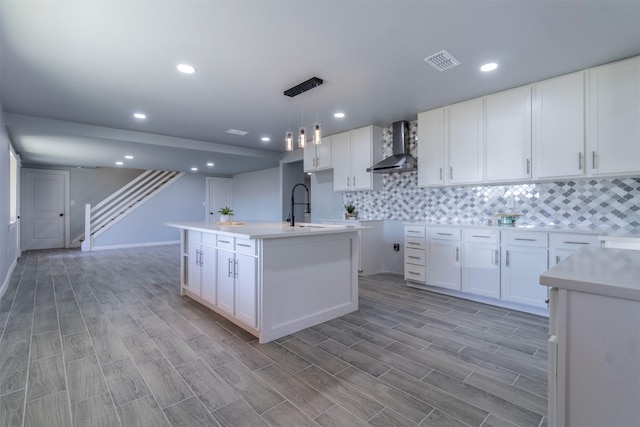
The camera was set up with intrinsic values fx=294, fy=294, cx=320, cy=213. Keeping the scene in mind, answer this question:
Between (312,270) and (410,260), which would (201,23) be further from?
(410,260)

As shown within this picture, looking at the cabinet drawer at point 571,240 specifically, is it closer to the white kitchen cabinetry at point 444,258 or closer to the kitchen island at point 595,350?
the white kitchen cabinetry at point 444,258

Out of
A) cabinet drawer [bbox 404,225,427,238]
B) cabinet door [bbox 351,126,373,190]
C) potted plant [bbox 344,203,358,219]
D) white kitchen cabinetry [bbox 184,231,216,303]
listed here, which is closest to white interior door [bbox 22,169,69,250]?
white kitchen cabinetry [bbox 184,231,216,303]

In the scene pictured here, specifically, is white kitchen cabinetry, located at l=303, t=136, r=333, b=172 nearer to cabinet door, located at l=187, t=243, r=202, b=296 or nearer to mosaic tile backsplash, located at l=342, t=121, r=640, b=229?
mosaic tile backsplash, located at l=342, t=121, r=640, b=229

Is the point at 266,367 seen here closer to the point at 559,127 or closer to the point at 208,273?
the point at 208,273

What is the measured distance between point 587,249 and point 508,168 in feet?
7.21

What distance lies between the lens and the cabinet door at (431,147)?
13.5 feet

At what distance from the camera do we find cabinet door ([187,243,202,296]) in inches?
139

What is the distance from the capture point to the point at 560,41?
246 centimetres

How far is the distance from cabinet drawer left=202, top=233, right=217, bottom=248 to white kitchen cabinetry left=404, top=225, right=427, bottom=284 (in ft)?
8.70

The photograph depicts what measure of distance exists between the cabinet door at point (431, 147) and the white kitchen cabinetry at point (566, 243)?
148 cm

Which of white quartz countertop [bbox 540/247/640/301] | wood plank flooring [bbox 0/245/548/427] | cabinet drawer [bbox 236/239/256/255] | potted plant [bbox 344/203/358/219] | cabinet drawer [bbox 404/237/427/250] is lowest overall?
wood plank flooring [bbox 0/245/548/427]

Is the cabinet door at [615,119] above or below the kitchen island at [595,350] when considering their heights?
above

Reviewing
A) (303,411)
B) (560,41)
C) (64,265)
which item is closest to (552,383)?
(303,411)

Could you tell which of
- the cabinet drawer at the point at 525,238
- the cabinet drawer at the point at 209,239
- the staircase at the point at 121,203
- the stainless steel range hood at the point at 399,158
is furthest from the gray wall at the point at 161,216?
the cabinet drawer at the point at 525,238
